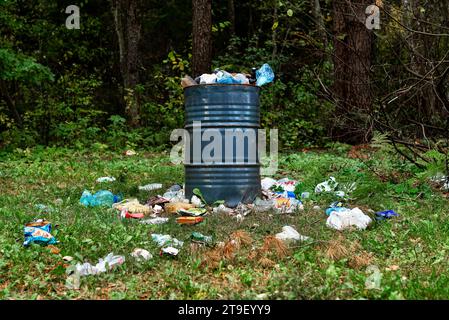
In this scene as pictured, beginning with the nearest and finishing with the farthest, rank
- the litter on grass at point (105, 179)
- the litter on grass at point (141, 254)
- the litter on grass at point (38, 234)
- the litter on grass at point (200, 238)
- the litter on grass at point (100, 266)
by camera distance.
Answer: the litter on grass at point (100, 266) → the litter on grass at point (141, 254) → the litter on grass at point (38, 234) → the litter on grass at point (200, 238) → the litter on grass at point (105, 179)

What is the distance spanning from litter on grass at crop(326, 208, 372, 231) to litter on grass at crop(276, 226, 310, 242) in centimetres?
46

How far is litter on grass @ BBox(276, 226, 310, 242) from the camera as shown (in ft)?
14.3

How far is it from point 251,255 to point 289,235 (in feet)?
1.99

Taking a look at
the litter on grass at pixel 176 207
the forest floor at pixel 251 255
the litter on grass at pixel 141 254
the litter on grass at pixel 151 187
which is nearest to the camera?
the forest floor at pixel 251 255

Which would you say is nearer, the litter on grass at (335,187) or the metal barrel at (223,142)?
the metal barrel at (223,142)

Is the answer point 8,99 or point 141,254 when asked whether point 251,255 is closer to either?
point 141,254

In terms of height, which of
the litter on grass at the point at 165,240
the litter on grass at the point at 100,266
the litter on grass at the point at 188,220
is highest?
the litter on grass at the point at 188,220

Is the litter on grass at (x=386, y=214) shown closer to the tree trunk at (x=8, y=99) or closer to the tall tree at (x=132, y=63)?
the tall tree at (x=132, y=63)

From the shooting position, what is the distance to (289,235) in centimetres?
445

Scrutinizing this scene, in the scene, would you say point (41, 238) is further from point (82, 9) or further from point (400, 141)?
point (82, 9)

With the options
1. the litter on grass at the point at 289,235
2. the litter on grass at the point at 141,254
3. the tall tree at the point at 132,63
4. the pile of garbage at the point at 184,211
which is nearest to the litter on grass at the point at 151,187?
the pile of garbage at the point at 184,211

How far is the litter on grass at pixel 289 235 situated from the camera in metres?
4.34

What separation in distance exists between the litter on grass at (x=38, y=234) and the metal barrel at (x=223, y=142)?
1869 millimetres
